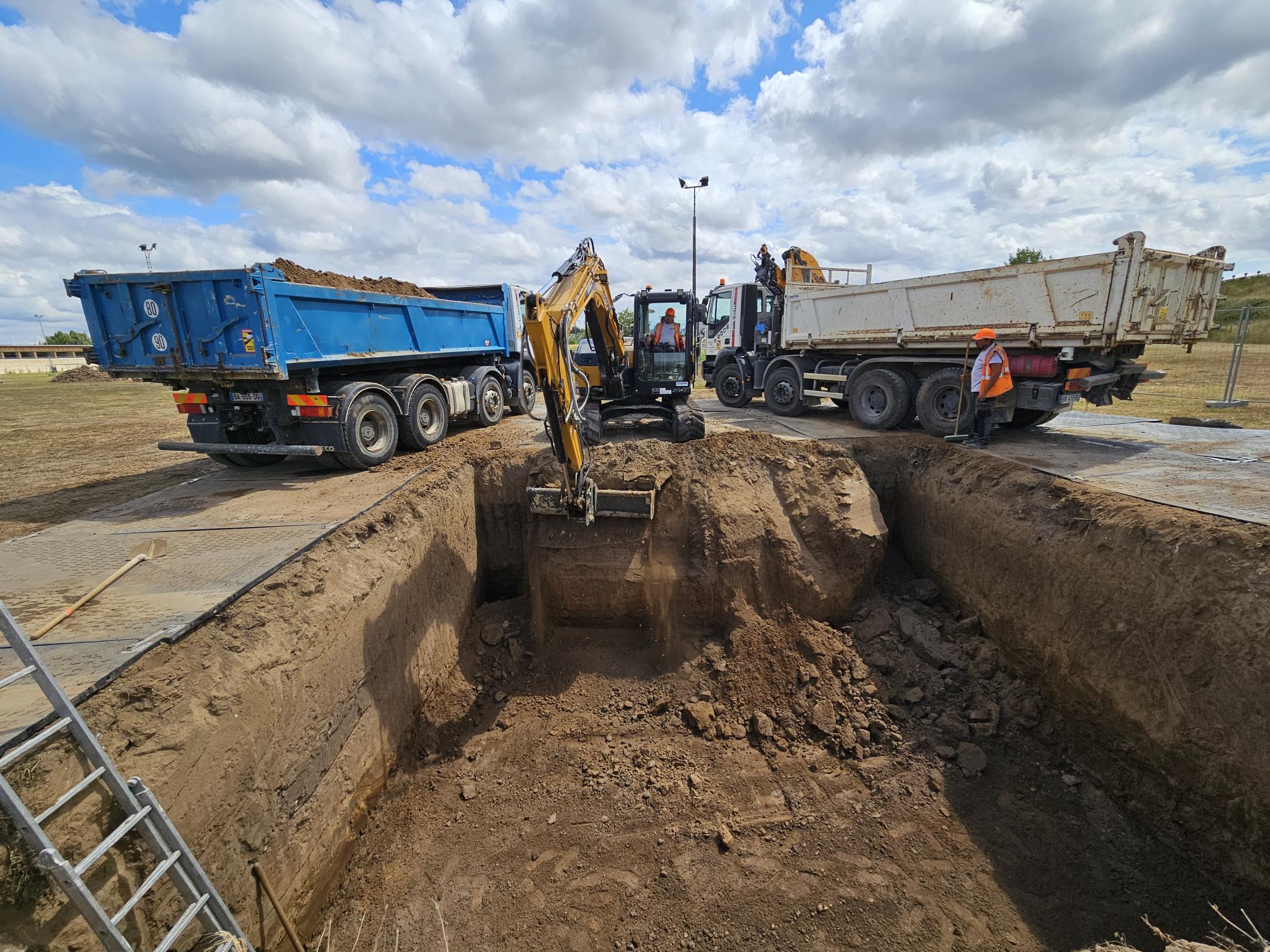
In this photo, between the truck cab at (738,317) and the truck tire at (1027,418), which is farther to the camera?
the truck cab at (738,317)

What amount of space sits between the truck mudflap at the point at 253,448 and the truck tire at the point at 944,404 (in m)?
8.90

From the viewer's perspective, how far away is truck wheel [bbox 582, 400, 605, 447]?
8172 millimetres

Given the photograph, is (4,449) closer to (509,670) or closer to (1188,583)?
(509,670)

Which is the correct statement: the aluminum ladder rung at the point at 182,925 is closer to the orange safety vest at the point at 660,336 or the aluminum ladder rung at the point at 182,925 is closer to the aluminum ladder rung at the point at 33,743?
the aluminum ladder rung at the point at 33,743

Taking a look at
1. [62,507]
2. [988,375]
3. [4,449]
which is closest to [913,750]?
[988,375]

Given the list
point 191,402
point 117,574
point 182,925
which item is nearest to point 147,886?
point 182,925

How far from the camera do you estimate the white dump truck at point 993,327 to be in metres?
7.43

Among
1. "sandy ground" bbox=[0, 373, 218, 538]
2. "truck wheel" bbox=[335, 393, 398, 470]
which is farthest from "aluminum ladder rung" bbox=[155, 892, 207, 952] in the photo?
"sandy ground" bbox=[0, 373, 218, 538]

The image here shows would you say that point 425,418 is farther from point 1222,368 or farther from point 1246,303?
point 1246,303

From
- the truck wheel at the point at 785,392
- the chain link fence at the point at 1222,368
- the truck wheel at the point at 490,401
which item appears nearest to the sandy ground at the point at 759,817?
the truck wheel at the point at 490,401

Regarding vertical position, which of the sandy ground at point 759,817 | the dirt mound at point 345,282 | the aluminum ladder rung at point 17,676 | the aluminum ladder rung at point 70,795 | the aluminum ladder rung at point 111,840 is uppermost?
the dirt mound at point 345,282

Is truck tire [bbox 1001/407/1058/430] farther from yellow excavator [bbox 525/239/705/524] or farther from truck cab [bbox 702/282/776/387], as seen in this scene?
yellow excavator [bbox 525/239/705/524]

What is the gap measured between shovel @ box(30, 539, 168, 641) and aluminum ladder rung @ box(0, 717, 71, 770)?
1.50m

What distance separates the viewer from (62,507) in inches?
303
